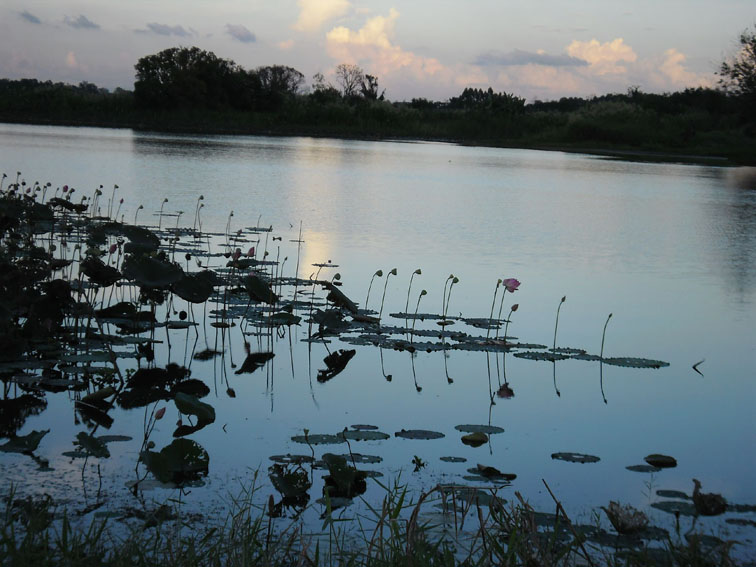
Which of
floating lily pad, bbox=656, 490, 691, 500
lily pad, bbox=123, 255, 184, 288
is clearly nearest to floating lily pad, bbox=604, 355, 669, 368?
floating lily pad, bbox=656, 490, 691, 500

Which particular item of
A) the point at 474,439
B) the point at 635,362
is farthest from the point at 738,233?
the point at 474,439

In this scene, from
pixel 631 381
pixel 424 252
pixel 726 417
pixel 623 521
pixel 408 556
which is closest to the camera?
pixel 408 556

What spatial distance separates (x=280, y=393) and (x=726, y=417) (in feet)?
6.50

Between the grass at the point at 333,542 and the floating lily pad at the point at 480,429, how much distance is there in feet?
2.26

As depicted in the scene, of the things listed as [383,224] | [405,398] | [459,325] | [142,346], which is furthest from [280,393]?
[383,224]

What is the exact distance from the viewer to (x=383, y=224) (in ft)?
36.2

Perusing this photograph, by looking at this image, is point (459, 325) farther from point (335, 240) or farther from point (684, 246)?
point (684, 246)

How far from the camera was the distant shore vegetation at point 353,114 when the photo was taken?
39.4 m

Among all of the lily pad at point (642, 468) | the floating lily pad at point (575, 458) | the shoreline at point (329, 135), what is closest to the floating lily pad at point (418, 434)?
the floating lily pad at point (575, 458)

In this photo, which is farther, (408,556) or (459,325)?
(459,325)

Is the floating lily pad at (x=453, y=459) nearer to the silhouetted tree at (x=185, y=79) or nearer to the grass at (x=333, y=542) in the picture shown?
the grass at (x=333, y=542)

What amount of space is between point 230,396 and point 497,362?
151 centimetres

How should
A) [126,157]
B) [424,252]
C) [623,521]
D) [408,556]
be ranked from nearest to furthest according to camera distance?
[408,556], [623,521], [424,252], [126,157]

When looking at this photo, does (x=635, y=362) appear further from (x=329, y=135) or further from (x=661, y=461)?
(x=329, y=135)
